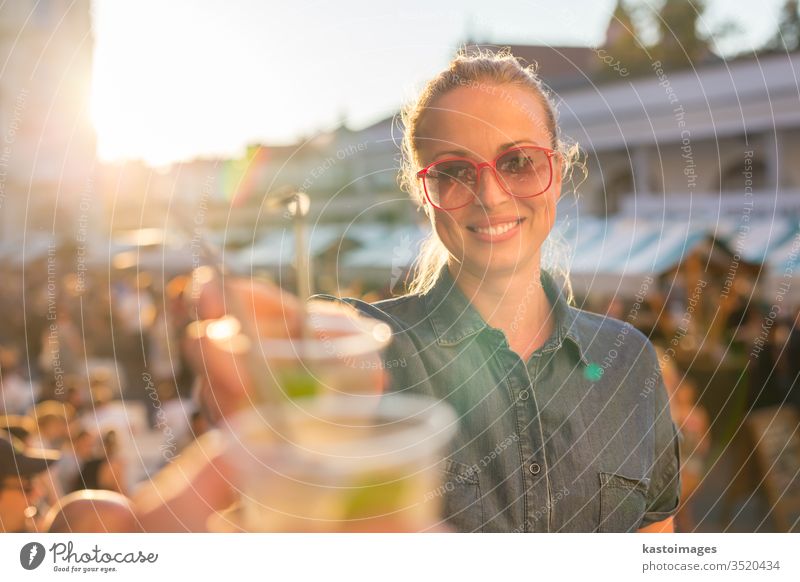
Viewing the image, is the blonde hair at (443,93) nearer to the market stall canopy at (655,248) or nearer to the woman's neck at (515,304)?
the woman's neck at (515,304)

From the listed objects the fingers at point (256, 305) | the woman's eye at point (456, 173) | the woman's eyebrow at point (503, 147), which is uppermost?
the woman's eyebrow at point (503, 147)

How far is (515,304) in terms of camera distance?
1.17 metres

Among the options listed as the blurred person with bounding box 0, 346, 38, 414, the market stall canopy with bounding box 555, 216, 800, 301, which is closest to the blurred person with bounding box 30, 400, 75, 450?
the blurred person with bounding box 0, 346, 38, 414

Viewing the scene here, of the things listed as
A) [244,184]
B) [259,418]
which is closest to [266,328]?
[259,418]

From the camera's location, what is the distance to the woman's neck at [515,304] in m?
1.16

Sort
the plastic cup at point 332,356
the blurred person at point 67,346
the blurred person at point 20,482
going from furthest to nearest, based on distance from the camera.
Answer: the blurred person at point 67,346, the blurred person at point 20,482, the plastic cup at point 332,356

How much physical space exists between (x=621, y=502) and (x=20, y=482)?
108cm

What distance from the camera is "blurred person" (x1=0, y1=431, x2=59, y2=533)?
4.35ft

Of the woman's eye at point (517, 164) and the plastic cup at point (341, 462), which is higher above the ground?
the woman's eye at point (517, 164)

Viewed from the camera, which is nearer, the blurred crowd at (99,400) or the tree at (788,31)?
the blurred crowd at (99,400)

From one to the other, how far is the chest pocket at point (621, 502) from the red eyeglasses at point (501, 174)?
47cm

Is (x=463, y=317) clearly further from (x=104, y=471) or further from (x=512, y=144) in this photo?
(x=104, y=471)

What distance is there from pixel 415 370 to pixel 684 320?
0.73 metres

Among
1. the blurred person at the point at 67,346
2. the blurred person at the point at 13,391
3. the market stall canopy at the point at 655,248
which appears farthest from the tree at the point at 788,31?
the blurred person at the point at 13,391
